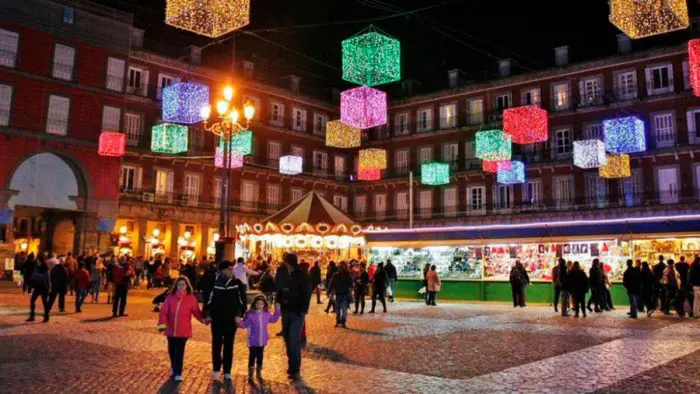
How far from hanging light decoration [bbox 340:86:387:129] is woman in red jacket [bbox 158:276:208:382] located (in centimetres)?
1012

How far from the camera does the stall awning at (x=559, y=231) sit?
18.3m

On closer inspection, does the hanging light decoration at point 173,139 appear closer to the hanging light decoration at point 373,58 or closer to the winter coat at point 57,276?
the winter coat at point 57,276

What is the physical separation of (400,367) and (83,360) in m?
4.52

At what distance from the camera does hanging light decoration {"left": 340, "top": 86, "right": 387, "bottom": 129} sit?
16.7 metres

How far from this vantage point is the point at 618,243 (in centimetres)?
1909

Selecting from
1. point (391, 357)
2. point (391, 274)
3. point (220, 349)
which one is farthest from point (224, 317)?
point (391, 274)

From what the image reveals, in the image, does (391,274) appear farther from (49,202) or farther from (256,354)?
(49,202)

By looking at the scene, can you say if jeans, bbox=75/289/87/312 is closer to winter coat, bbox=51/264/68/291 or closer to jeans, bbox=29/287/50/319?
winter coat, bbox=51/264/68/291

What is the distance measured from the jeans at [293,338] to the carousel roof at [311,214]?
1401 centimetres

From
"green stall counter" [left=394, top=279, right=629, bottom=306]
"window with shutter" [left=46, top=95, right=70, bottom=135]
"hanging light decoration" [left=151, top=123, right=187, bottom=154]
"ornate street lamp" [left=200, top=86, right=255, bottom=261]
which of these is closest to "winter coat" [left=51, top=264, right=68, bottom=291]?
"ornate street lamp" [left=200, top=86, right=255, bottom=261]

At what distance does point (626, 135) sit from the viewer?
64.4ft

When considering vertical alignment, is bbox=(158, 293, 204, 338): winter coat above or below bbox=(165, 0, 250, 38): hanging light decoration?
below

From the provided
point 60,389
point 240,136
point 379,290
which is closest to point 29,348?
point 60,389

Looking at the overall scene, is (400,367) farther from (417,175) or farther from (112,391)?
(417,175)
